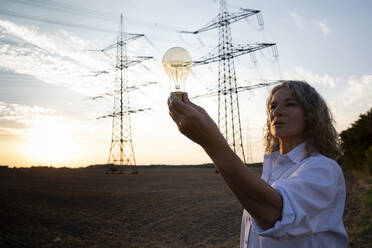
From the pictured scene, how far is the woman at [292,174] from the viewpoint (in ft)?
3.89

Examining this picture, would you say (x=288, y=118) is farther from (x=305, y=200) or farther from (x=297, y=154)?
(x=305, y=200)

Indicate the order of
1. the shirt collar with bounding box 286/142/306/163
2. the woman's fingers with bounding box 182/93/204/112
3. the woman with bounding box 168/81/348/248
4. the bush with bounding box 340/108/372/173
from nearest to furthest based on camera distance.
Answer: the woman with bounding box 168/81/348/248, the woman's fingers with bounding box 182/93/204/112, the shirt collar with bounding box 286/142/306/163, the bush with bounding box 340/108/372/173

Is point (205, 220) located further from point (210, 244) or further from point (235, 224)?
point (210, 244)

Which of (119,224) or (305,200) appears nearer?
(305,200)

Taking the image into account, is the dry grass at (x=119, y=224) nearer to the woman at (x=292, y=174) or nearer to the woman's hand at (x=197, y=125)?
the woman at (x=292, y=174)

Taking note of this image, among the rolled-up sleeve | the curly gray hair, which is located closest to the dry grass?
the curly gray hair

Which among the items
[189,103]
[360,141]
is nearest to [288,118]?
[189,103]

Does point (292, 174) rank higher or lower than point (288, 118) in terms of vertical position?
lower

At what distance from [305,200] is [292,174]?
309 millimetres

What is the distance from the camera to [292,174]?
1617 mm

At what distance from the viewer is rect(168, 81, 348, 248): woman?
1.18m

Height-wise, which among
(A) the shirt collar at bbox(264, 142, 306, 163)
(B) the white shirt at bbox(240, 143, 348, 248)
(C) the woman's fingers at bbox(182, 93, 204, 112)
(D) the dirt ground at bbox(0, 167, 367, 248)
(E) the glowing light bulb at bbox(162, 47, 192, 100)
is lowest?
(D) the dirt ground at bbox(0, 167, 367, 248)

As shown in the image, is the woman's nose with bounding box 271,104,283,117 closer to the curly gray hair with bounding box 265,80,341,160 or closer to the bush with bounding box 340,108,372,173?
the curly gray hair with bounding box 265,80,341,160

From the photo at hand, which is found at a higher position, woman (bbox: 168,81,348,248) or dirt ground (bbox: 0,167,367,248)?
woman (bbox: 168,81,348,248)
